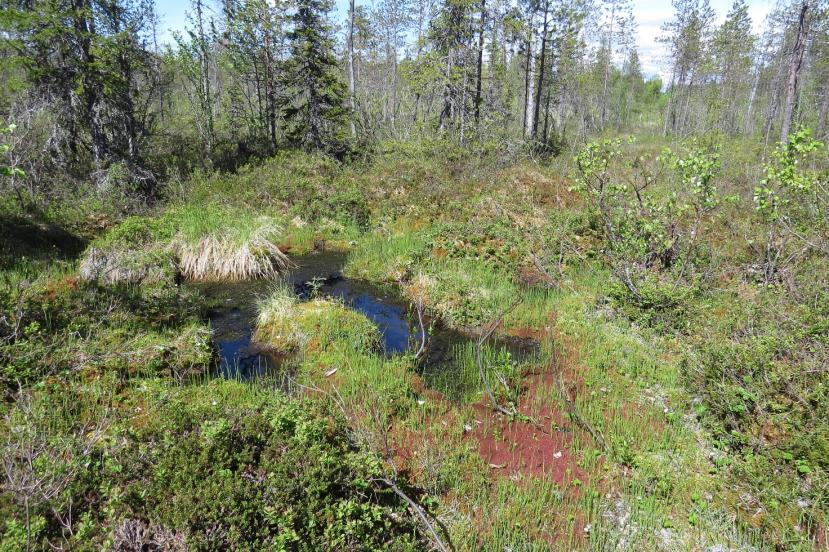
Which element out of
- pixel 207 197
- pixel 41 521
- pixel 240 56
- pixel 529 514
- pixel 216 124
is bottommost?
pixel 529 514

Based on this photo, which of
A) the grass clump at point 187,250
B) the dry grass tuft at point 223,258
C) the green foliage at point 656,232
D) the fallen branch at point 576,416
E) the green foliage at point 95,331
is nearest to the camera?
the fallen branch at point 576,416

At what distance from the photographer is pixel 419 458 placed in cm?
474

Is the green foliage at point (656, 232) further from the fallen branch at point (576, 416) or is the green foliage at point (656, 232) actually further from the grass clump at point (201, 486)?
the grass clump at point (201, 486)

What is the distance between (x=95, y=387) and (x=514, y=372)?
5.55 meters

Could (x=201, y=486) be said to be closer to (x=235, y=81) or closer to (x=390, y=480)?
(x=390, y=480)

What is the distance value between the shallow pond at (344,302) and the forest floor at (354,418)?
12 cm

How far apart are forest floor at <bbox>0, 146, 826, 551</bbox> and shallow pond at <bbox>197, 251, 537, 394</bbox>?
12cm

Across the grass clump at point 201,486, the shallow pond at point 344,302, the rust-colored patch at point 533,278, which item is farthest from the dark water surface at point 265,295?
the rust-colored patch at point 533,278

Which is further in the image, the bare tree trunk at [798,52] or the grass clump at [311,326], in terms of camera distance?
the bare tree trunk at [798,52]

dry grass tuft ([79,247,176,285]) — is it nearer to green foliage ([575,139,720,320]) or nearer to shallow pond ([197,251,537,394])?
shallow pond ([197,251,537,394])

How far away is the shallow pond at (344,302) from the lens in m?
7.08

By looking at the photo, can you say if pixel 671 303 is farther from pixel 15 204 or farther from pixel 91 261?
pixel 15 204

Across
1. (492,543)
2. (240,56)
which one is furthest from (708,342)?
(240,56)

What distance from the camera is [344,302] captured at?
929 centimetres
